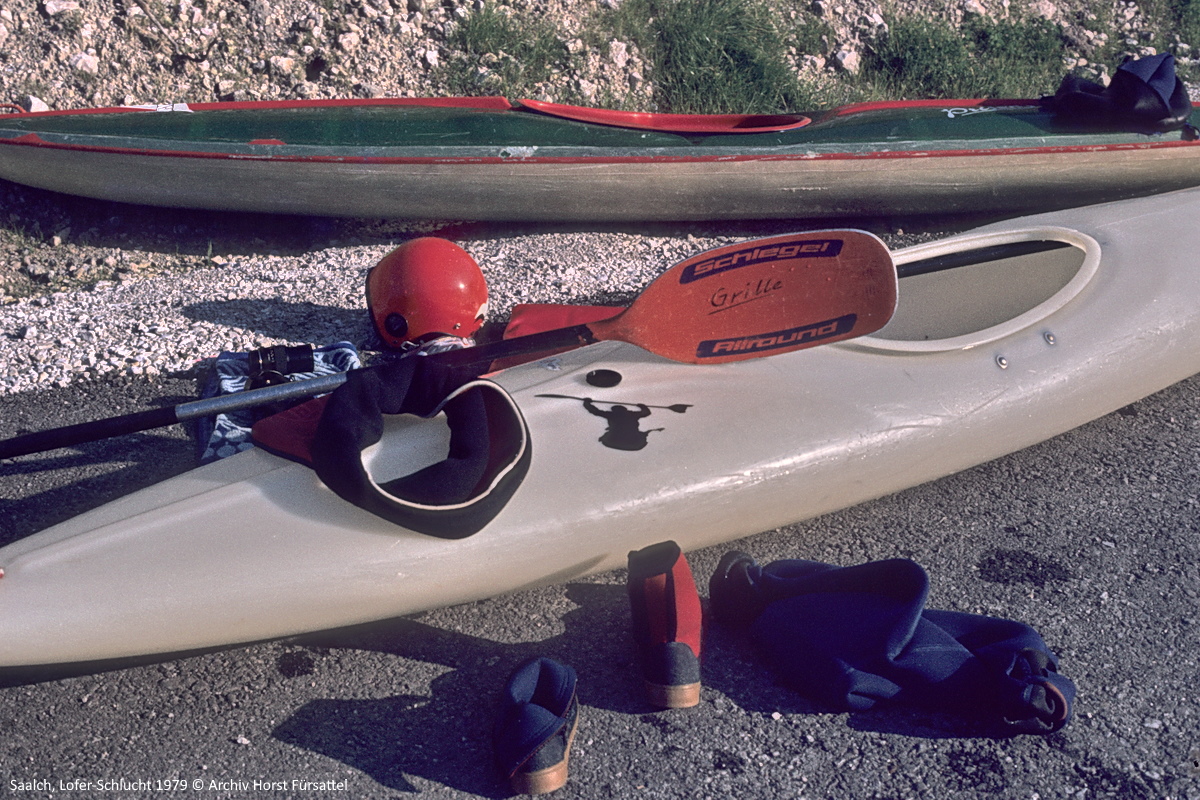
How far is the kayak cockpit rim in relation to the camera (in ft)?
9.46

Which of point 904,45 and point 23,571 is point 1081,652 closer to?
point 23,571

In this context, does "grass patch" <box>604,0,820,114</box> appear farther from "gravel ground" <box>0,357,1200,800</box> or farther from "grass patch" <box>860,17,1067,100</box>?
"gravel ground" <box>0,357,1200,800</box>

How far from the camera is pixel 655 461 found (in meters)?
2.23

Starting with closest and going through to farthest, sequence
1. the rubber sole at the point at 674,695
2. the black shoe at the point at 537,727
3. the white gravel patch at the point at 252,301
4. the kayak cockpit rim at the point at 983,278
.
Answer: the black shoe at the point at 537,727, the rubber sole at the point at 674,695, the kayak cockpit rim at the point at 983,278, the white gravel patch at the point at 252,301

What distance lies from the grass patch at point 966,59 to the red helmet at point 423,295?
360cm

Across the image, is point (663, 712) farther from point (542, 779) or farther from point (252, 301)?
point (252, 301)

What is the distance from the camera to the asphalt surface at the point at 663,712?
1.84m

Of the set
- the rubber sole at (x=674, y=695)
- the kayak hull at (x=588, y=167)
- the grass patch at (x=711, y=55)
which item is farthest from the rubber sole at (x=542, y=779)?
the grass patch at (x=711, y=55)

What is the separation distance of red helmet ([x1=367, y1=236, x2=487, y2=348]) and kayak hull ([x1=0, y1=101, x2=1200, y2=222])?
91cm

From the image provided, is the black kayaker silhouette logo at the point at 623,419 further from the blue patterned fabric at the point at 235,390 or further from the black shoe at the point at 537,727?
the blue patterned fabric at the point at 235,390

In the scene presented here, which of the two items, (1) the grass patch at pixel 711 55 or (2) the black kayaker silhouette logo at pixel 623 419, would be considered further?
(1) the grass patch at pixel 711 55

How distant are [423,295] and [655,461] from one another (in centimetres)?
110

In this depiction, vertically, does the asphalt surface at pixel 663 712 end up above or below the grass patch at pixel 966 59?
below

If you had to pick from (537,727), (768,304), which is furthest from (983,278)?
(537,727)
